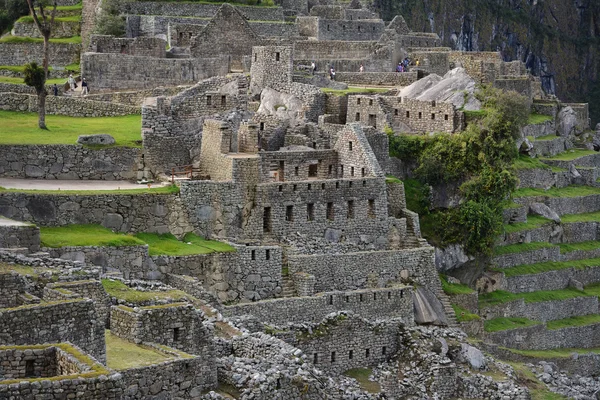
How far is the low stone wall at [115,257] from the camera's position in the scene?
4328 cm

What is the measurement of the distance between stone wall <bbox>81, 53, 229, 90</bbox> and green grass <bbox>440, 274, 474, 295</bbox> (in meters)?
13.0

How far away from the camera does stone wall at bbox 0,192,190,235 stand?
148ft

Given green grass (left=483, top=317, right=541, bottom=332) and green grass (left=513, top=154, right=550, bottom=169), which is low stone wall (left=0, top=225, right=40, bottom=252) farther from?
green grass (left=513, top=154, right=550, bottom=169)

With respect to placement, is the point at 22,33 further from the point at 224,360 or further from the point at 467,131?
the point at 224,360

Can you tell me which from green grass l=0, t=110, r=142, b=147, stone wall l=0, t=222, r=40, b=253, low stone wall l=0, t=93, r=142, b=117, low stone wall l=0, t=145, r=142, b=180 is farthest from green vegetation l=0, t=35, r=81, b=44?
stone wall l=0, t=222, r=40, b=253

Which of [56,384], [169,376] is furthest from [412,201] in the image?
[56,384]

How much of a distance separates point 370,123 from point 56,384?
31492mm

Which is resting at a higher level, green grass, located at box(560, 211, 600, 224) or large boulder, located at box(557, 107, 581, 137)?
large boulder, located at box(557, 107, 581, 137)

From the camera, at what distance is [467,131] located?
5791 centimetres

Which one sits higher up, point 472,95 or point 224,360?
point 472,95

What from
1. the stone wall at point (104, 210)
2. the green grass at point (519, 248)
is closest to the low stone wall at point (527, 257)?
the green grass at point (519, 248)

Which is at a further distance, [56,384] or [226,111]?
[226,111]

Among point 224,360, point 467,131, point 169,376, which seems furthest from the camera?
point 467,131

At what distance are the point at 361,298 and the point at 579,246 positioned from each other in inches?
969
